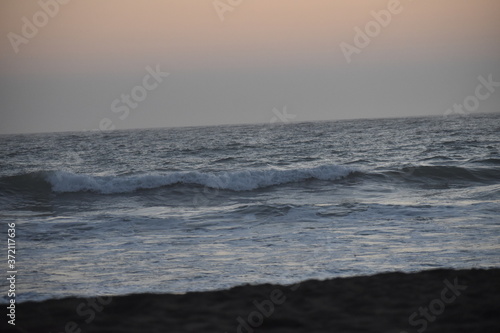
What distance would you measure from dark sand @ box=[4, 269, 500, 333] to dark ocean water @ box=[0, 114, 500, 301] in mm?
526

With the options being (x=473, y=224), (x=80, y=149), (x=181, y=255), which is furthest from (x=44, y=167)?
(x=473, y=224)

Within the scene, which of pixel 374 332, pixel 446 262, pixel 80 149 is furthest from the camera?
pixel 80 149

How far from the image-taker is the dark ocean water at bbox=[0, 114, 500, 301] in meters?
7.38

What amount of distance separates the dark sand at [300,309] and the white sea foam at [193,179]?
524 inches

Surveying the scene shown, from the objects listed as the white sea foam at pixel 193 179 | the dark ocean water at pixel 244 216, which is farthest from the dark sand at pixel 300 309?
the white sea foam at pixel 193 179

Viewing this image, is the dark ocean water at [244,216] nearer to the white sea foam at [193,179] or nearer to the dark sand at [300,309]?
the white sea foam at [193,179]

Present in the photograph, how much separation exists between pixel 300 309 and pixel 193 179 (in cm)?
1516

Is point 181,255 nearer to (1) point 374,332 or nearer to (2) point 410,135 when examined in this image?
(1) point 374,332

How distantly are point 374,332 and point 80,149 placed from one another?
30597 mm

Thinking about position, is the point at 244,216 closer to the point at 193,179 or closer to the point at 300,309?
the point at 300,309

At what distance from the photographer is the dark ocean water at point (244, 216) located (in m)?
7.38

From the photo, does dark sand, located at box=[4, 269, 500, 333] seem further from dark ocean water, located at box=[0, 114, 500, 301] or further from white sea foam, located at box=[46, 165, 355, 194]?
white sea foam, located at box=[46, 165, 355, 194]

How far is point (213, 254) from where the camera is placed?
8.49 meters

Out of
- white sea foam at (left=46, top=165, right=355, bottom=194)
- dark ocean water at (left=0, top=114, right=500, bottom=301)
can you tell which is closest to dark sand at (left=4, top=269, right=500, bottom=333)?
dark ocean water at (left=0, top=114, right=500, bottom=301)
